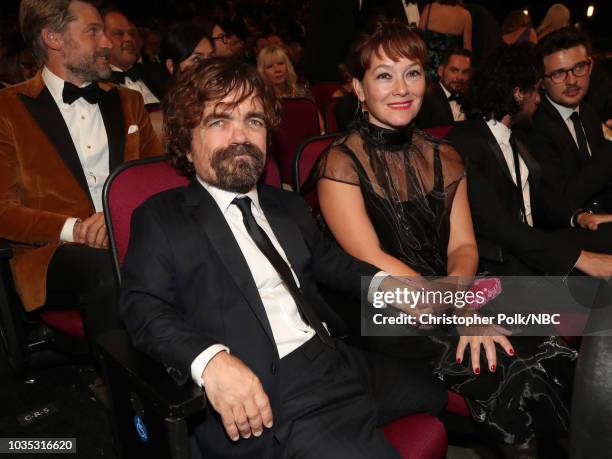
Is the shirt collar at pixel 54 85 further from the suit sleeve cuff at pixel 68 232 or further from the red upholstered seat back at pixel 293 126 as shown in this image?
the red upholstered seat back at pixel 293 126

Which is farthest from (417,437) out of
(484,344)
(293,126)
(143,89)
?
(143,89)

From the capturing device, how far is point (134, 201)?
1.64 m

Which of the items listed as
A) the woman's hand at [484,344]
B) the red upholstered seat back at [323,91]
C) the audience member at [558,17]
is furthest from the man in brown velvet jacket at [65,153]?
the audience member at [558,17]

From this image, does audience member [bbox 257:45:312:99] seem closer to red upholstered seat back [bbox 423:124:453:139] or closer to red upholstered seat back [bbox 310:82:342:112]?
red upholstered seat back [bbox 310:82:342:112]

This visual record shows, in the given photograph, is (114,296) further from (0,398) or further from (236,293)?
(0,398)

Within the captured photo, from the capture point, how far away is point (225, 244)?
1.49 metres

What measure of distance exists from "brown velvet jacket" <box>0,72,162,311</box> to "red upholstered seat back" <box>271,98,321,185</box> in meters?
1.39

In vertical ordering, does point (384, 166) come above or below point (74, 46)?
below

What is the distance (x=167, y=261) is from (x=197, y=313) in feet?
0.50

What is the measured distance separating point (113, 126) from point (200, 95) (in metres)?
0.91

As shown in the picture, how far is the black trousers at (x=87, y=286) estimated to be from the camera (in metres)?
1.90

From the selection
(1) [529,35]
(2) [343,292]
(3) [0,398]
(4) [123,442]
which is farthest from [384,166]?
(1) [529,35]

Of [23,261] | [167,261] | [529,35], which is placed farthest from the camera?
[529,35]

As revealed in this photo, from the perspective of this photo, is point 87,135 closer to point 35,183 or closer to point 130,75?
point 35,183
